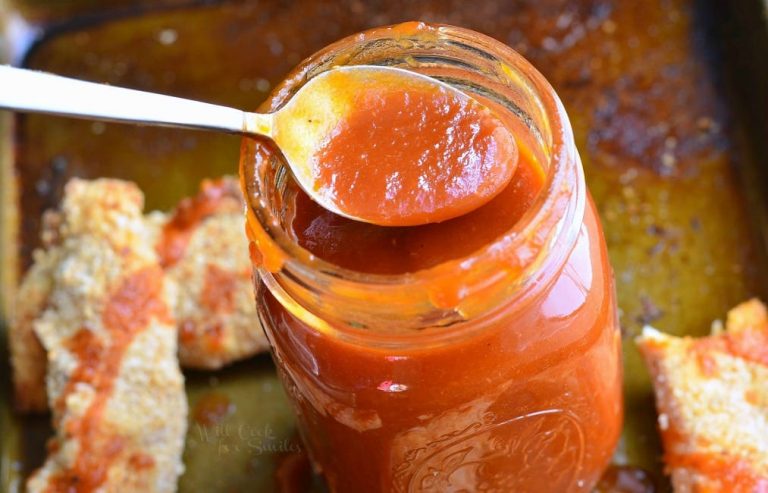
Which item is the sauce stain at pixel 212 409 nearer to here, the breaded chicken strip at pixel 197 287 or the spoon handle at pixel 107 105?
the breaded chicken strip at pixel 197 287

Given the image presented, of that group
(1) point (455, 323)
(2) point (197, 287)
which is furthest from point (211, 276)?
(1) point (455, 323)

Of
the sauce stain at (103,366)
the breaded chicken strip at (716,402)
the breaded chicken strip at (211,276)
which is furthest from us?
the breaded chicken strip at (211,276)

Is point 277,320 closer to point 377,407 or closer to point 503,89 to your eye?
point 377,407

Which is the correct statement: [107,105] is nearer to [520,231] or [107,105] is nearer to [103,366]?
[520,231]

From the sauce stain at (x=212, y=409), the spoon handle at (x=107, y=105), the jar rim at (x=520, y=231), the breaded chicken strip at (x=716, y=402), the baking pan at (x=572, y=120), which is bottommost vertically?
the sauce stain at (x=212, y=409)

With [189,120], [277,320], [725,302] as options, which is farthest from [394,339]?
[725,302]

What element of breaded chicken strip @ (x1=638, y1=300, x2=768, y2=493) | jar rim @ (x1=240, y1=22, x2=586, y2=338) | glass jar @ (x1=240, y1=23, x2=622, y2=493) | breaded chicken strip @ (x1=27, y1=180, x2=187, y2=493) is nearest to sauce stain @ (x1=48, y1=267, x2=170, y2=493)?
breaded chicken strip @ (x1=27, y1=180, x2=187, y2=493)

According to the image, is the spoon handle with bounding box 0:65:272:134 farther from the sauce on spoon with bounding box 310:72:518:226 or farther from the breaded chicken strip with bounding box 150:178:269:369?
the breaded chicken strip with bounding box 150:178:269:369

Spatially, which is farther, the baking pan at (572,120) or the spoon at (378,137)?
the baking pan at (572,120)

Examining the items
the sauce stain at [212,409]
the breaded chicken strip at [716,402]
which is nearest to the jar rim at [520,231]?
the breaded chicken strip at [716,402]
